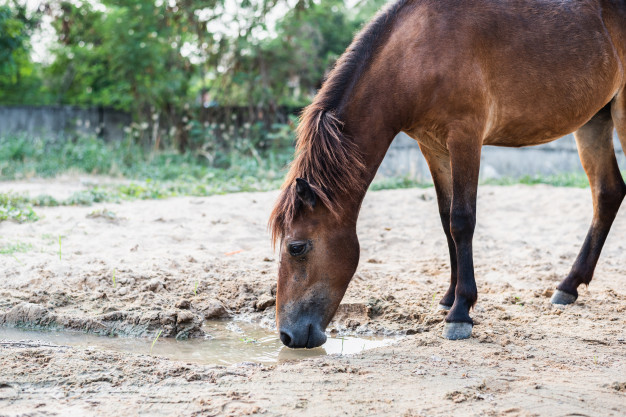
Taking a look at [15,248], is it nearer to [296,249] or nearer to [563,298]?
[296,249]

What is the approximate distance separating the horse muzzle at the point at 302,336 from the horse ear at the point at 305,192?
25.0 inches

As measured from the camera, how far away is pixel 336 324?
3.77 meters

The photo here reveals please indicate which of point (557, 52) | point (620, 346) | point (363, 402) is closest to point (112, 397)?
point (363, 402)

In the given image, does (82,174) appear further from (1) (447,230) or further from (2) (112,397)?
(2) (112,397)

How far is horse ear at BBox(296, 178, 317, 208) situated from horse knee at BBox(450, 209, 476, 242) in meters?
0.93

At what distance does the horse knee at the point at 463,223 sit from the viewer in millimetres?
3533

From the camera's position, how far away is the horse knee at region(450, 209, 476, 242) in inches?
139

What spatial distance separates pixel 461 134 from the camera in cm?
349

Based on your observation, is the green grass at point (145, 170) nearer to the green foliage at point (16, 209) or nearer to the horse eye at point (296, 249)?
the green foliage at point (16, 209)

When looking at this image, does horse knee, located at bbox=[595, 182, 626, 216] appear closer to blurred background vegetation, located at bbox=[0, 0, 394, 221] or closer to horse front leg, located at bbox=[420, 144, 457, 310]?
horse front leg, located at bbox=[420, 144, 457, 310]

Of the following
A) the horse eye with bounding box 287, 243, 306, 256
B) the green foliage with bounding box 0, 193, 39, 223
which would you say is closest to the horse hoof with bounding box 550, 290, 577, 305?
the horse eye with bounding box 287, 243, 306, 256

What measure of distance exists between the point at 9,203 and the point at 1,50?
5670 mm

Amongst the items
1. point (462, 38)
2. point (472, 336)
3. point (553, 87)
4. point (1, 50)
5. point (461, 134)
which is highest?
point (1, 50)

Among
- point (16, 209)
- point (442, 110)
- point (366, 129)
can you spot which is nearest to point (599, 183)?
point (442, 110)
